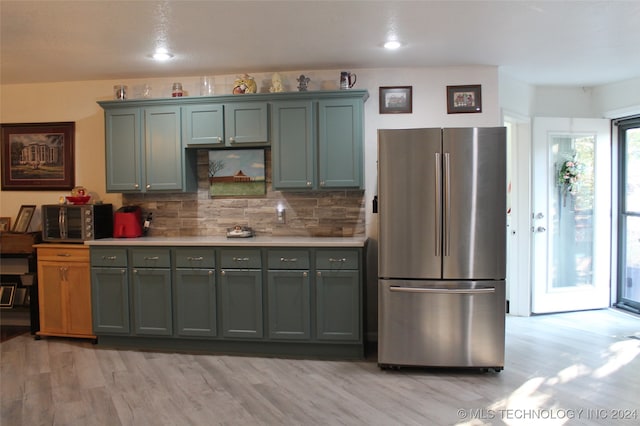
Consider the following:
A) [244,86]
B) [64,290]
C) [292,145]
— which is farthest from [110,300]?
[244,86]

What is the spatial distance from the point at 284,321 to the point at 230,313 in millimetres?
474

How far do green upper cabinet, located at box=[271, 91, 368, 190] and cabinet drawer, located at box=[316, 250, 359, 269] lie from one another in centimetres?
60

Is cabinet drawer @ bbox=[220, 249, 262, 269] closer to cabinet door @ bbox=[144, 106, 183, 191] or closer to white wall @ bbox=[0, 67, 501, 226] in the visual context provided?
cabinet door @ bbox=[144, 106, 183, 191]

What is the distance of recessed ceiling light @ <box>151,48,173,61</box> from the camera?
11.8 feet

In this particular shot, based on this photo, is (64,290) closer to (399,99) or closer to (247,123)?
(247,123)

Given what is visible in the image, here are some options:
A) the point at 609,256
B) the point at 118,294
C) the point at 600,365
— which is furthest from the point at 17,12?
the point at 609,256

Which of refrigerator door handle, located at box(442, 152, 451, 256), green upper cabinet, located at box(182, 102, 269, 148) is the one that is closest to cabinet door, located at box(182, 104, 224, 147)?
green upper cabinet, located at box(182, 102, 269, 148)

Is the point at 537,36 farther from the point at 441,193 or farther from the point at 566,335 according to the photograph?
the point at 566,335

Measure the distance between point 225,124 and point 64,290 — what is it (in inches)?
84.1

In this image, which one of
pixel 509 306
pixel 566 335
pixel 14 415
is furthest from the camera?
pixel 509 306

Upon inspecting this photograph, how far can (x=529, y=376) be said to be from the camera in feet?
10.8

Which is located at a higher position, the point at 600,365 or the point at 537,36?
the point at 537,36

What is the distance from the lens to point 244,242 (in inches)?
149

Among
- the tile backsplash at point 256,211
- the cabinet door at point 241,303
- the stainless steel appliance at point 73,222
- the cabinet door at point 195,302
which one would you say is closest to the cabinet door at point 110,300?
the stainless steel appliance at point 73,222
